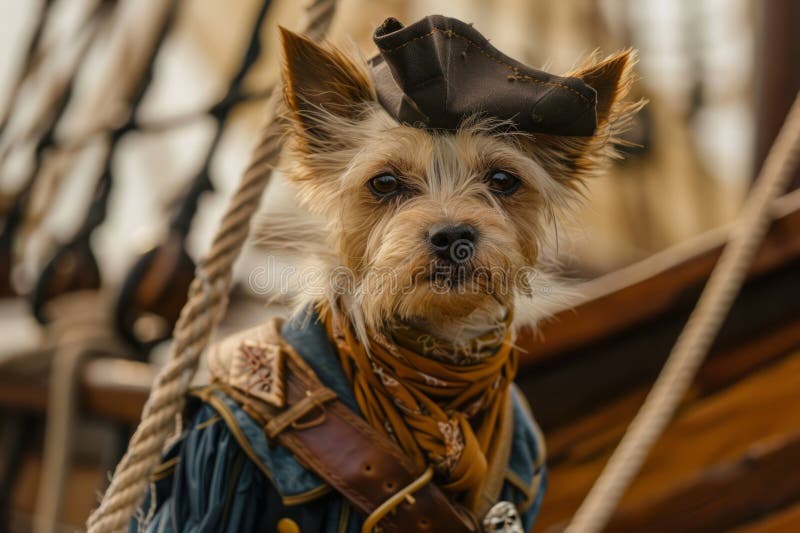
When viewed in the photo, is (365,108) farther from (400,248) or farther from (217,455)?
(217,455)

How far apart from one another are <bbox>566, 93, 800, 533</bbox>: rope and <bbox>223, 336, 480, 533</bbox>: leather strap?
0.23m

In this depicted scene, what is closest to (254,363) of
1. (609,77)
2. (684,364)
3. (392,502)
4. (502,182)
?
(392,502)

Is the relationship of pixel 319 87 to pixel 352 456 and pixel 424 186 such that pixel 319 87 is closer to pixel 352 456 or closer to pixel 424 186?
pixel 424 186

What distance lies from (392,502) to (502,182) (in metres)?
0.30

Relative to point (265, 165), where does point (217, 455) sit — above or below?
below

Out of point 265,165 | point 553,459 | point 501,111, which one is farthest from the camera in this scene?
point 553,459

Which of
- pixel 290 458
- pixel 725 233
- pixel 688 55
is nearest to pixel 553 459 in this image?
pixel 725 233

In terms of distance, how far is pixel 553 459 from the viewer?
63.2 inches

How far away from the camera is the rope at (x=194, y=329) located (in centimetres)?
85

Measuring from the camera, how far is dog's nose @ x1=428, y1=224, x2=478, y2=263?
2.60 feet

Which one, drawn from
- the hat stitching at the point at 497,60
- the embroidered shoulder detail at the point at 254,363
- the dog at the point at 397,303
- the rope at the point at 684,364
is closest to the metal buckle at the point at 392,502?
the dog at the point at 397,303

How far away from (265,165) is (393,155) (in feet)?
0.58

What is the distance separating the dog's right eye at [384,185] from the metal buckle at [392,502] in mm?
257

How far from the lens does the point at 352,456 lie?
0.85 metres
